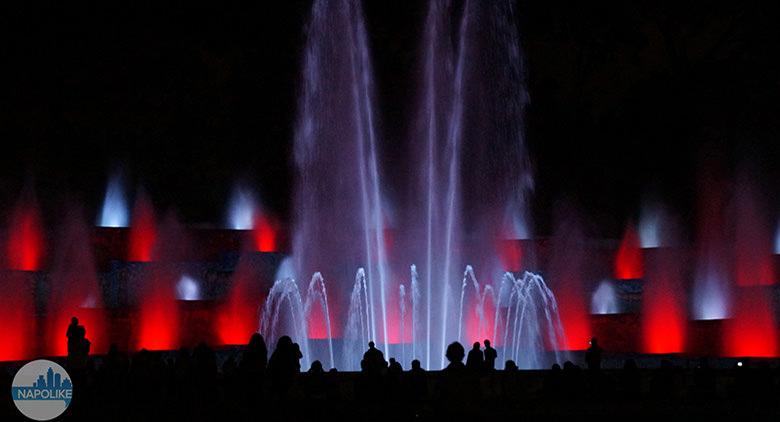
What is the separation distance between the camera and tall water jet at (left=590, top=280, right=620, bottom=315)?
68.7ft

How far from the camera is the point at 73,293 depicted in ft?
63.8

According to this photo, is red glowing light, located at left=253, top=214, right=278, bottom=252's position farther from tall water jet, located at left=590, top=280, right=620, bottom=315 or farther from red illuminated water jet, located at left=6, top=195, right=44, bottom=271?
tall water jet, located at left=590, top=280, right=620, bottom=315

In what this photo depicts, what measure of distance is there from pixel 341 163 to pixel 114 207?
7820 millimetres

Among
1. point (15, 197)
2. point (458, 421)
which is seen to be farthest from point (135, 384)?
point (15, 197)

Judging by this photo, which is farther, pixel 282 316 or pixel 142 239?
pixel 142 239

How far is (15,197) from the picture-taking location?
26.6 meters

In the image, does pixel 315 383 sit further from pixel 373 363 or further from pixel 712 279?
pixel 712 279

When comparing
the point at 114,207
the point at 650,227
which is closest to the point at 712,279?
the point at 650,227

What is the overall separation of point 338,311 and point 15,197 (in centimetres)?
1145

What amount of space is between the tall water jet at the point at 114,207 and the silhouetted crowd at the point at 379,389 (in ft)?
50.1

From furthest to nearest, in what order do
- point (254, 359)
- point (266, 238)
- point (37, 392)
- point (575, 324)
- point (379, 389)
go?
point (266, 238)
point (575, 324)
point (379, 389)
point (254, 359)
point (37, 392)

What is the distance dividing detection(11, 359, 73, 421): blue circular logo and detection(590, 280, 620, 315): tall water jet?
14681 millimetres

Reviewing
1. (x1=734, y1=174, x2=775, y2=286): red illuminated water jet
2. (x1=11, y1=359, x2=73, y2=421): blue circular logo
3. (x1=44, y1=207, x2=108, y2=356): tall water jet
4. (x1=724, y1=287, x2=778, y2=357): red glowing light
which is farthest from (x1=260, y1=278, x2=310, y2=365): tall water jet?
(x1=11, y1=359, x2=73, y2=421): blue circular logo

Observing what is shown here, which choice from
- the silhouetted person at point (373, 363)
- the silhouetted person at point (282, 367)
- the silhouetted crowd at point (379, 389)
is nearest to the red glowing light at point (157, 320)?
the silhouetted crowd at point (379, 389)
